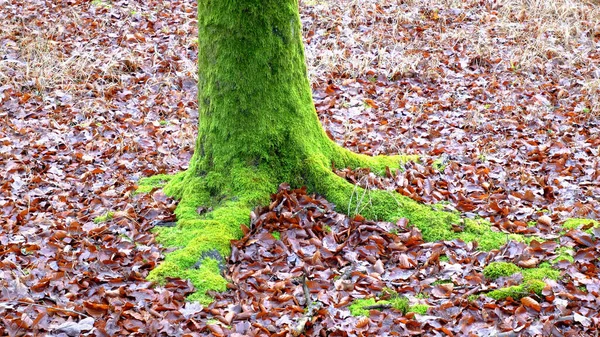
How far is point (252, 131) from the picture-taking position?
16.3ft

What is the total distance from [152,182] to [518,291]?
3.67m

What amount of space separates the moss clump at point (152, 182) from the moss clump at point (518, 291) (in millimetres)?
3368

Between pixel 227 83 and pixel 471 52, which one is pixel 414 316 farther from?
pixel 471 52

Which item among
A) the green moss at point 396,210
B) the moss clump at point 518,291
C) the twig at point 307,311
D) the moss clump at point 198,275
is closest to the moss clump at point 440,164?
the green moss at point 396,210

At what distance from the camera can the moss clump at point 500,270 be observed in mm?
4125

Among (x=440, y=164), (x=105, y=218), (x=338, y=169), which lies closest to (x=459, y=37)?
(x=440, y=164)

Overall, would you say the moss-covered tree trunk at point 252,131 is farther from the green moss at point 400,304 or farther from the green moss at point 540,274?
the green moss at point 400,304

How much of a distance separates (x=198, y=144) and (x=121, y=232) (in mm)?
1041

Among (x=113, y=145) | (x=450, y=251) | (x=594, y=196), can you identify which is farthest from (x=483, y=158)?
(x=113, y=145)

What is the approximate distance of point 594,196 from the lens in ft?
17.7

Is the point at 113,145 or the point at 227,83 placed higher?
the point at 227,83

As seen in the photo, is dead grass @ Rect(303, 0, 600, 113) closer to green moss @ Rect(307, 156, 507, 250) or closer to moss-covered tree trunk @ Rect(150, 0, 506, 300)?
moss-covered tree trunk @ Rect(150, 0, 506, 300)

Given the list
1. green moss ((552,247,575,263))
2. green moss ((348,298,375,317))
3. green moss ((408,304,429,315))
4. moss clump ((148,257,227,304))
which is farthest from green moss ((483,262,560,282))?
moss clump ((148,257,227,304))

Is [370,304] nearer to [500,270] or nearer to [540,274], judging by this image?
[500,270]
